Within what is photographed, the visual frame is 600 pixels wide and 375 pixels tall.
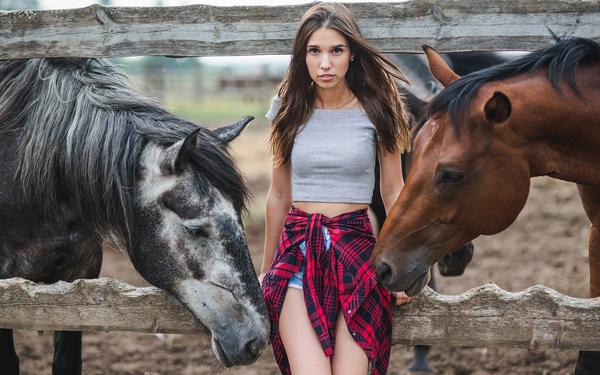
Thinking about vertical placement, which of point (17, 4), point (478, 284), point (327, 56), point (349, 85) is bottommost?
point (478, 284)

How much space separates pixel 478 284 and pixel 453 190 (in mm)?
3249

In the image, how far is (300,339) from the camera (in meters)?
2.16

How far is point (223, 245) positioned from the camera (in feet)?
7.51

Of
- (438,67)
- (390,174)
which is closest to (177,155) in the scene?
(390,174)

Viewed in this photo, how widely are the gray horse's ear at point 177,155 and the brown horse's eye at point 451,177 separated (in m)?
0.92

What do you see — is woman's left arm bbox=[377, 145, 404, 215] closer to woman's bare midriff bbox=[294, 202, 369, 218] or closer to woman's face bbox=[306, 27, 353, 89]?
woman's bare midriff bbox=[294, 202, 369, 218]

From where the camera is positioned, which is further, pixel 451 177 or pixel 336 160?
pixel 336 160

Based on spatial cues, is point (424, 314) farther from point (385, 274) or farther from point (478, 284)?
point (478, 284)

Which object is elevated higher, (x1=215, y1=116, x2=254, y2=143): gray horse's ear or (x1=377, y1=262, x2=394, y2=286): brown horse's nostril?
(x1=215, y1=116, x2=254, y2=143): gray horse's ear

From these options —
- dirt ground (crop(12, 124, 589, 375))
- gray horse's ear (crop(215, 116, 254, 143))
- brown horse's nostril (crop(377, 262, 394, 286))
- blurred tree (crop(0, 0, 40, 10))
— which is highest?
blurred tree (crop(0, 0, 40, 10))

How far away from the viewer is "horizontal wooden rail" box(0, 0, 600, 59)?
2.53 metres

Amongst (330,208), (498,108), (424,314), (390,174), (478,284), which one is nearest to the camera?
(498,108)

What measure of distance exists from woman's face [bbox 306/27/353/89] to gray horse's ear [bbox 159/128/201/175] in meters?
0.54

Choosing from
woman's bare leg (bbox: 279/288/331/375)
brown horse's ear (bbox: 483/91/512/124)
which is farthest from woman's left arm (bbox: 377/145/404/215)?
woman's bare leg (bbox: 279/288/331/375)
